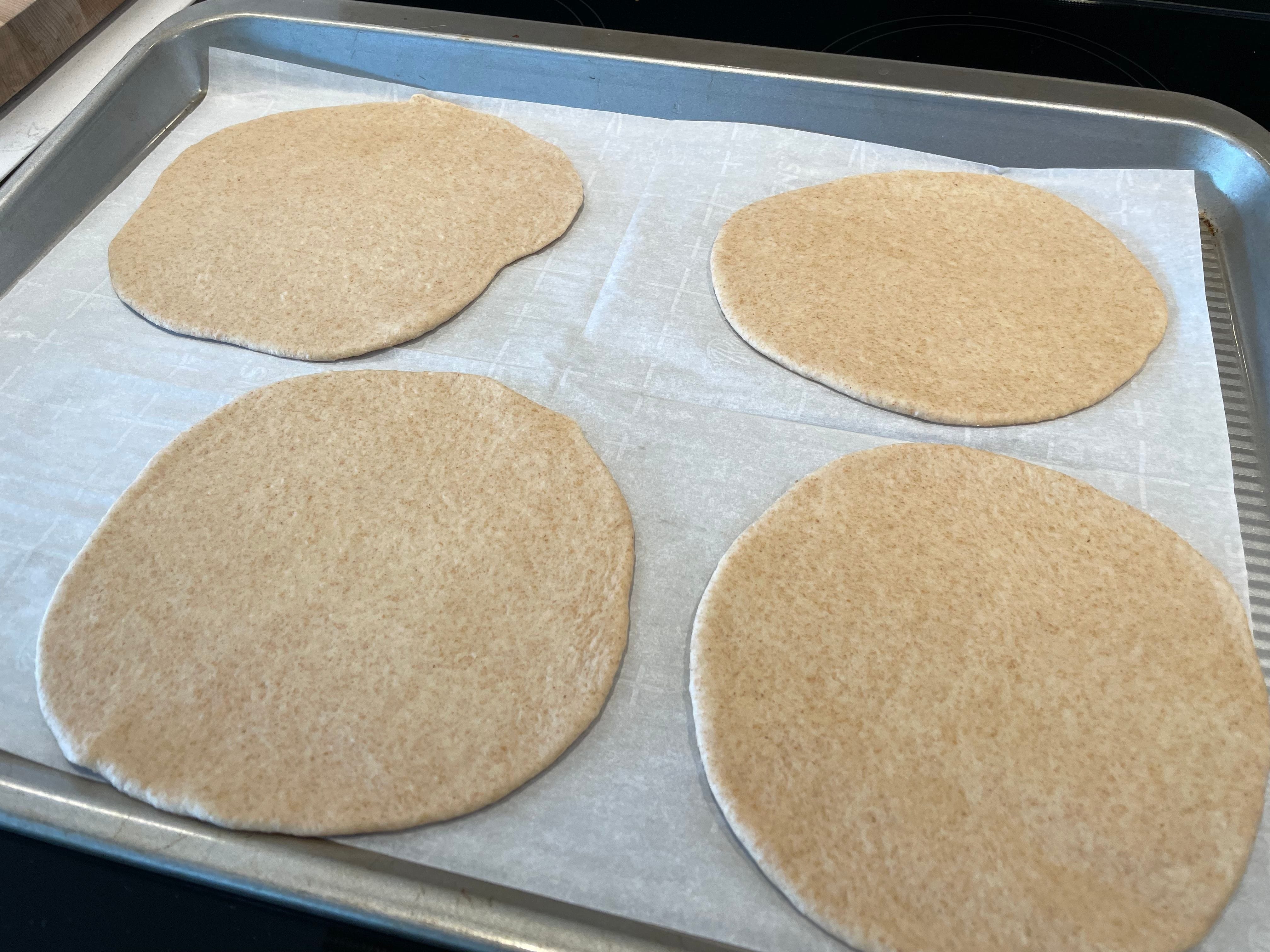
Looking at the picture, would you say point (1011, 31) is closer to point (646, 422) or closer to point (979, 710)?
point (646, 422)

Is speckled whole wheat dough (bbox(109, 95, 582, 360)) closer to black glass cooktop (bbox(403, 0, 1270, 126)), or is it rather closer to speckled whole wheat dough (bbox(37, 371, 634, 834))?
speckled whole wheat dough (bbox(37, 371, 634, 834))

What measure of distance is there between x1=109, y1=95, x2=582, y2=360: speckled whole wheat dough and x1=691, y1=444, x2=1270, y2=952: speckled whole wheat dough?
0.60 meters

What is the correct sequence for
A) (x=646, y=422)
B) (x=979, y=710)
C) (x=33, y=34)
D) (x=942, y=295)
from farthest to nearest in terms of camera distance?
1. (x=33, y=34)
2. (x=942, y=295)
3. (x=646, y=422)
4. (x=979, y=710)

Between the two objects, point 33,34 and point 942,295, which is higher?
point 33,34

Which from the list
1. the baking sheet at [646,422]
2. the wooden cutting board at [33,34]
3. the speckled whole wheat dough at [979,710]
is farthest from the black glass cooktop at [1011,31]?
the speckled whole wheat dough at [979,710]

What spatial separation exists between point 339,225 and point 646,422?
59 cm

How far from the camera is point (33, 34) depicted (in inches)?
61.2

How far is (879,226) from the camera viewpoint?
4.62ft

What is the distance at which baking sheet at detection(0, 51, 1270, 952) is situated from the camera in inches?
34.3

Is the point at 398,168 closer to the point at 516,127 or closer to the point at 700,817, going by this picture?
the point at 516,127

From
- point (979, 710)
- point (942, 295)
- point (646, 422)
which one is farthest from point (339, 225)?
point (979, 710)

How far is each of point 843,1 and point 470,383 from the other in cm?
124

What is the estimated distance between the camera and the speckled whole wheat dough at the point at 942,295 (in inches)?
47.7

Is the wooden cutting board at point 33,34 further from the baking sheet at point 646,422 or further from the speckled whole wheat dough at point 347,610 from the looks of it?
the speckled whole wheat dough at point 347,610
